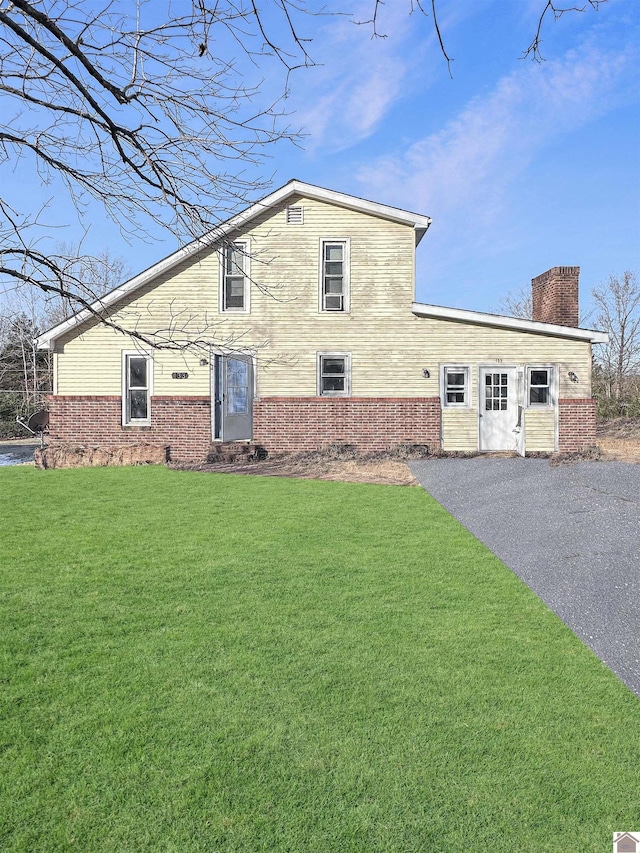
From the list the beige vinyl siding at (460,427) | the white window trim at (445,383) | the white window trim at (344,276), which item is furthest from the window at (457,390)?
the white window trim at (344,276)

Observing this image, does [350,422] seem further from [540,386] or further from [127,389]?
[127,389]

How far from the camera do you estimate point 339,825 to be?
2953 mm

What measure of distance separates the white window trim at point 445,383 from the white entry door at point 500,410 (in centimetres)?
32

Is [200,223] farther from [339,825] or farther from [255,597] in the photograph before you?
[339,825]

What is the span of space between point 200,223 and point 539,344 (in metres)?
13.3

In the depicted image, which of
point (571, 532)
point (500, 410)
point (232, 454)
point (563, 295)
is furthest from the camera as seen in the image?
point (563, 295)

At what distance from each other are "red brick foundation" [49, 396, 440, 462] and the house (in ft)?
0.12

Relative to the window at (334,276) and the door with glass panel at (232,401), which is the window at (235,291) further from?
the window at (334,276)

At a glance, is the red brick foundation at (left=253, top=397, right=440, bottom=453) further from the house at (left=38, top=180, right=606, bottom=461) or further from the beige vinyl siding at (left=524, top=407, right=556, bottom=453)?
the beige vinyl siding at (left=524, top=407, right=556, bottom=453)

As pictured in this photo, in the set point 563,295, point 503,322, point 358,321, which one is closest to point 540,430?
point 503,322

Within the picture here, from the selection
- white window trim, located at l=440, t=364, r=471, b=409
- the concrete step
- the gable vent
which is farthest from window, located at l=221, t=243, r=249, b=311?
white window trim, located at l=440, t=364, r=471, b=409

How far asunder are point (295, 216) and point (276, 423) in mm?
5490

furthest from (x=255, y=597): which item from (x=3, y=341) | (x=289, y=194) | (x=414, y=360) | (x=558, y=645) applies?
(x=3, y=341)

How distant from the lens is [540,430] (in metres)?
16.8
